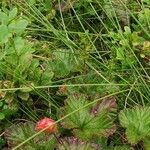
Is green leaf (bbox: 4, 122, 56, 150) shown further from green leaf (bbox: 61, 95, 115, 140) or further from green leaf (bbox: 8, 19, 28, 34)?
green leaf (bbox: 8, 19, 28, 34)

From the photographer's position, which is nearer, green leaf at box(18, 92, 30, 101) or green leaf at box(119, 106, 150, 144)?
green leaf at box(119, 106, 150, 144)

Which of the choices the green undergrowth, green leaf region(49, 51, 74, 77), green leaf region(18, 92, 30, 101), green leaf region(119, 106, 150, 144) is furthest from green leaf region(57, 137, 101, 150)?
green leaf region(49, 51, 74, 77)

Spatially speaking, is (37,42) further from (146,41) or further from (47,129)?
(47,129)

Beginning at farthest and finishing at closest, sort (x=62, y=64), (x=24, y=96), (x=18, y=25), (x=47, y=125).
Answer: (x=62, y=64) < (x=24, y=96) < (x=47, y=125) < (x=18, y=25)

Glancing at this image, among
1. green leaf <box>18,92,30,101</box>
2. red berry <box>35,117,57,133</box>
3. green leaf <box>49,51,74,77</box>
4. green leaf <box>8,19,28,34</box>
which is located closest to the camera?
green leaf <box>8,19,28,34</box>

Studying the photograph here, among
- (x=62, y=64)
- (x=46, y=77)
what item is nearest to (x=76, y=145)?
(x=46, y=77)

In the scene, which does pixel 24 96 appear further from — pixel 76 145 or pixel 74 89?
pixel 76 145

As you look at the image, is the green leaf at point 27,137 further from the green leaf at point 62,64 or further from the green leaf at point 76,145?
the green leaf at point 62,64

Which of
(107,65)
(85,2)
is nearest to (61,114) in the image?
(107,65)

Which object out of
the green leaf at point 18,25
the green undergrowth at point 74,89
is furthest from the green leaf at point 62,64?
the green leaf at point 18,25
